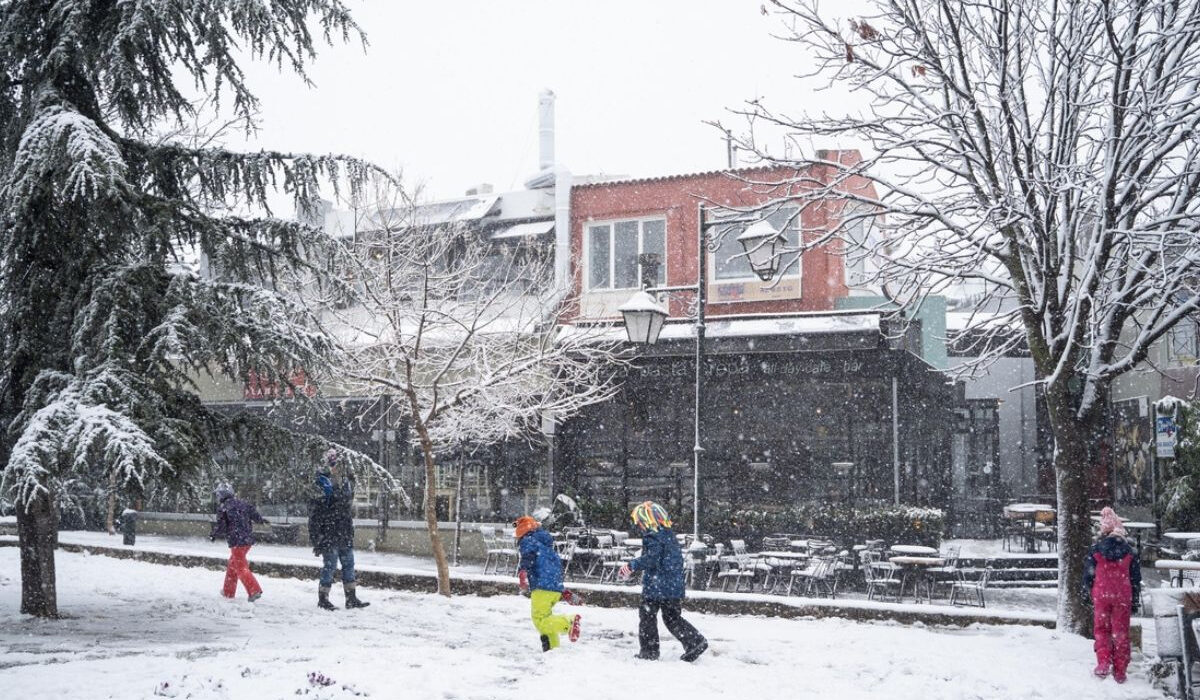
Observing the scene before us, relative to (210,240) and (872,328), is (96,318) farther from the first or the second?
(872,328)

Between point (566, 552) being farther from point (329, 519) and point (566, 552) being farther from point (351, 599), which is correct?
point (329, 519)

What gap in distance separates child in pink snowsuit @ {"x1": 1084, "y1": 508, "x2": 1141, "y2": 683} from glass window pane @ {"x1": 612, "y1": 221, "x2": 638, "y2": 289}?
14.5 meters

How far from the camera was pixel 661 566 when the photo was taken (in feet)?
28.9

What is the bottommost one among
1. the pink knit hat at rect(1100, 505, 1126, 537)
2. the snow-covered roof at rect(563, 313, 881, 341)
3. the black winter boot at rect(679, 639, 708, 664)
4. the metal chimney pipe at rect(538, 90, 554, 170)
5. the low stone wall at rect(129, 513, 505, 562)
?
the low stone wall at rect(129, 513, 505, 562)

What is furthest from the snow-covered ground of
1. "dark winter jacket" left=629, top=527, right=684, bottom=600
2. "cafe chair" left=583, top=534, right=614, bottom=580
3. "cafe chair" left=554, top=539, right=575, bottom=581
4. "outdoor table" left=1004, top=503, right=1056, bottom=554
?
"outdoor table" left=1004, top=503, right=1056, bottom=554

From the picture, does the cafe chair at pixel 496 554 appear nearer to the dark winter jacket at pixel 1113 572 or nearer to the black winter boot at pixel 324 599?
the black winter boot at pixel 324 599

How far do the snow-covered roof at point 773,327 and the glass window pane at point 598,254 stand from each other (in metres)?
2.46

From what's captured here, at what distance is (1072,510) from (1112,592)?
1759 millimetres

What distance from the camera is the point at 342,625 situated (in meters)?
10.6

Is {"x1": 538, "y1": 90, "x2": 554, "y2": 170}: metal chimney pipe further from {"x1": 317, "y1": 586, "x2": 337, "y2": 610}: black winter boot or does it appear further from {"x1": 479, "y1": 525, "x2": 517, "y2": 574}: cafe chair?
{"x1": 317, "y1": 586, "x2": 337, "y2": 610}: black winter boot

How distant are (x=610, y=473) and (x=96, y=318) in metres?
13.6

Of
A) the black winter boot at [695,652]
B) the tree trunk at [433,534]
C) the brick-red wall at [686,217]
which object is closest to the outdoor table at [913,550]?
the brick-red wall at [686,217]

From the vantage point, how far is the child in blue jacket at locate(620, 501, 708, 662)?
8.77 m

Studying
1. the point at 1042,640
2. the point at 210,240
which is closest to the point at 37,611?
the point at 210,240
